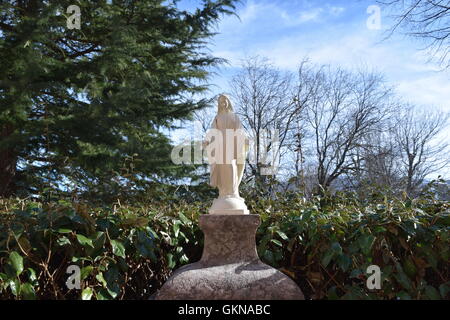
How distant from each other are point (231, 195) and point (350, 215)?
101cm

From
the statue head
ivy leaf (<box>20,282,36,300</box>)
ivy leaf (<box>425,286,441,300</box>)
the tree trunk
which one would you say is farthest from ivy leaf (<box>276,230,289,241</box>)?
the tree trunk

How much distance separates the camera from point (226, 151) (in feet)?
10.7

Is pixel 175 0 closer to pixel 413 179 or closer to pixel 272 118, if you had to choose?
pixel 272 118

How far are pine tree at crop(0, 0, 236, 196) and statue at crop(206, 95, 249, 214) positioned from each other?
13.2ft

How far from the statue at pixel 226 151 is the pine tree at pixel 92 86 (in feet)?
13.2

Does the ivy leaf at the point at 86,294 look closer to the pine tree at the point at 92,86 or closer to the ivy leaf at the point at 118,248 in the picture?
the ivy leaf at the point at 118,248

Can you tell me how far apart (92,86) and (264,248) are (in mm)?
6457

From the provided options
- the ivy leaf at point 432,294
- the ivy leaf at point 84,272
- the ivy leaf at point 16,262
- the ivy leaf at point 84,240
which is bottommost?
the ivy leaf at point 432,294

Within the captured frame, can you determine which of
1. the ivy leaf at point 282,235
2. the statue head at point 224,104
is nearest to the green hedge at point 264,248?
the ivy leaf at point 282,235

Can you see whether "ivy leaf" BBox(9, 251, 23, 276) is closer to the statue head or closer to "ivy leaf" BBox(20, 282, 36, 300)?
"ivy leaf" BBox(20, 282, 36, 300)

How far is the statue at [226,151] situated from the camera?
10.6 feet

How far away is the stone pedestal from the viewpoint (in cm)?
259

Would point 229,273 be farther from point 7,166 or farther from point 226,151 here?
point 7,166
